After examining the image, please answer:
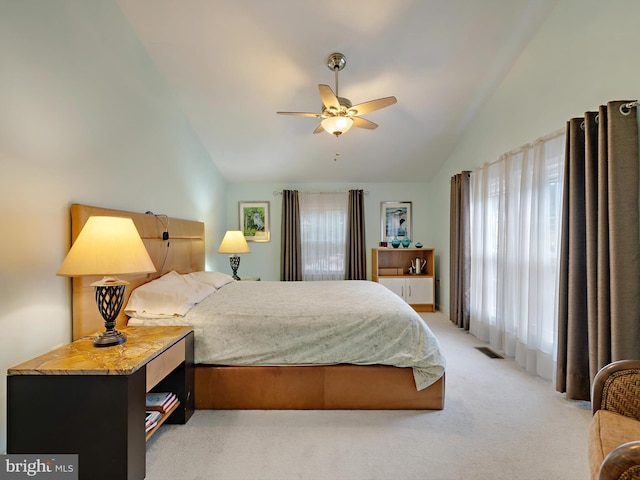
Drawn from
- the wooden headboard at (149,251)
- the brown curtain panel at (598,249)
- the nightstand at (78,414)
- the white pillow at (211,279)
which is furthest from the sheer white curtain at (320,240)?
the nightstand at (78,414)

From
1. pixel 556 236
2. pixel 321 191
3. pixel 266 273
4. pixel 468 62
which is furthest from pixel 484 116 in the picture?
pixel 266 273

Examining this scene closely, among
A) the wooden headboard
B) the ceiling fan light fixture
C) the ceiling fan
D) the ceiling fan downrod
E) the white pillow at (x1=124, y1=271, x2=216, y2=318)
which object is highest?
the ceiling fan downrod

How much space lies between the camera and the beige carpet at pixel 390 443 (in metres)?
1.59

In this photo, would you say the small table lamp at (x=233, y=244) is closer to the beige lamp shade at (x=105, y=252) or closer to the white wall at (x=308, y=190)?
the white wall at (x=308, y=190)

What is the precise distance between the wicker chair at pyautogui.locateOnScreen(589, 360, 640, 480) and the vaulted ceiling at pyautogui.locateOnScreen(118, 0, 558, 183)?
8.97 ft

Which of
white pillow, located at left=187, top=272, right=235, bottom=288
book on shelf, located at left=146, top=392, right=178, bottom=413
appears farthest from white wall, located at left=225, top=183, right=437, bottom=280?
book on shelf, located at left=146, top=392, right=178, bottom=413

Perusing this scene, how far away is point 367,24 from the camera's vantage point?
2.53 metres

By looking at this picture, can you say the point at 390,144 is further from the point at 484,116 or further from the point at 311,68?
the point at 311,68

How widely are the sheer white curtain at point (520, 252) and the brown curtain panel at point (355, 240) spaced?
1909 millimetres

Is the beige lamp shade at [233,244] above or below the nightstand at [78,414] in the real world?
above

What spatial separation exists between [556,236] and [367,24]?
95.2 inches

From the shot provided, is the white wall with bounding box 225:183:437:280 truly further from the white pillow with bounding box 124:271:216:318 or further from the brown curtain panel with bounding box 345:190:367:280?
the white pillow with bounding box 124:271:216:318

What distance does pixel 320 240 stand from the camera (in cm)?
538

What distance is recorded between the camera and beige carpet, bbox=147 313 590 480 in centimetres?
159
